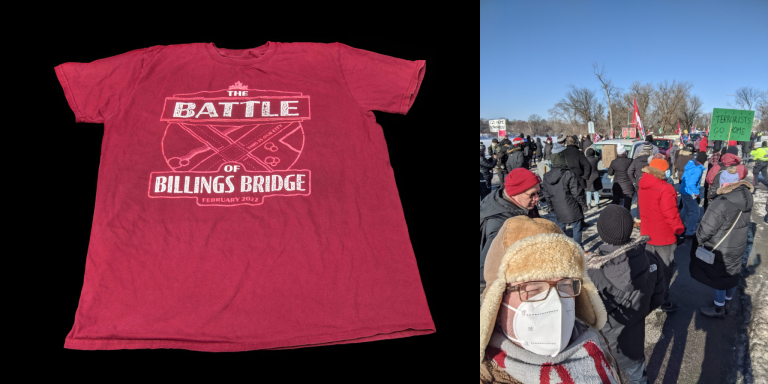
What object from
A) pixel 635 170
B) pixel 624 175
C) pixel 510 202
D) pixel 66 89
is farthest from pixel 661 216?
pixel 66 89

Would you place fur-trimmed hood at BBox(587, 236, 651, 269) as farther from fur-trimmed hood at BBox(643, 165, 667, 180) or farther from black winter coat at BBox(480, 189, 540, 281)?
fur-trimmed hood at BBox(643, 165, 667, 180)

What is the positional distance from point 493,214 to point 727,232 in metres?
2.12

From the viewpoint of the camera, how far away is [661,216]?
361 centimetres

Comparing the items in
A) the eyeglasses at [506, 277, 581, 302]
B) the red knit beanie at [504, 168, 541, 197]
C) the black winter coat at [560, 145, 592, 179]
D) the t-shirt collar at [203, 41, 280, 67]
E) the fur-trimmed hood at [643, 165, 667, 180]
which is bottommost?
the eyeglasses at [506, 277, 581, 302]

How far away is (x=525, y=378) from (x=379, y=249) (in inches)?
39.3

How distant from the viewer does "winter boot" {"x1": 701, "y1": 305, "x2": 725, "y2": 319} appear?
336cm

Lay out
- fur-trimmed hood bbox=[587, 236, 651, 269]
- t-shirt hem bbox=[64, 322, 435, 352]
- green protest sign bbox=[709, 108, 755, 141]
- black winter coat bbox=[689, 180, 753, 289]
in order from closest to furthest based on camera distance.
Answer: t-shirt hem bbox=[64, 322, 435, 352] < fur-trimmed hood bbox=[587, 236, 651, 269] < black winter coat bbox=[689, 180, 753, 289] < green protest sign bbox=[709, 108, 755, 141]

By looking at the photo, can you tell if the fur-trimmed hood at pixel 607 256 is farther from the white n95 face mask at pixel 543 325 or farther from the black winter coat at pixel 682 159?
the black winter coat at pixel 682 159

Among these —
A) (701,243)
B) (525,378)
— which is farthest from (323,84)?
(701,243)

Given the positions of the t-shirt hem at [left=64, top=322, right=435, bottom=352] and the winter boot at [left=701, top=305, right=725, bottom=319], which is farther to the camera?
the winter boot at [left=701, top=305, right=725, bottom=319]

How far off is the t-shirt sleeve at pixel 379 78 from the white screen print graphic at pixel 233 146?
1.06ft

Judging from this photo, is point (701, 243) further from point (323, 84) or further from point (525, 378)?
point (323, 84)

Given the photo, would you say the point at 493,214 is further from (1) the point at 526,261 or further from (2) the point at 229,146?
(2) the point at 229,146

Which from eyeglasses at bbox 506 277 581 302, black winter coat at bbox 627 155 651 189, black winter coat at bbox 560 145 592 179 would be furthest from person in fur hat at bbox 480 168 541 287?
black winter coat at bbox 627 155 651 189
